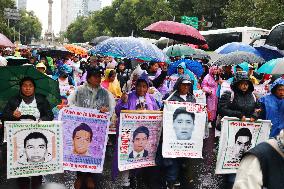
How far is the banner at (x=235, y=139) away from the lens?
19.5ft

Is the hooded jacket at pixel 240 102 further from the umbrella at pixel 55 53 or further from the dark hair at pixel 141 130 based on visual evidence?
the umbrella at pixel 55 53

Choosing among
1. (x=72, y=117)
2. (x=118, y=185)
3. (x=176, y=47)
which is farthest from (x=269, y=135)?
(x=176, y=47)

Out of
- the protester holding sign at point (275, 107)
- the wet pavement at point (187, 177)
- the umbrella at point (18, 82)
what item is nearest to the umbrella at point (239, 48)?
the wet pavement at point (187, 177)

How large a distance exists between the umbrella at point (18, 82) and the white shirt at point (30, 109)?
1.23 ft

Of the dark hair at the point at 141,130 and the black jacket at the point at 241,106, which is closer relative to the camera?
Answer: the dark hair at the point at 141,130

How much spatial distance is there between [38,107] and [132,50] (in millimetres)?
1527

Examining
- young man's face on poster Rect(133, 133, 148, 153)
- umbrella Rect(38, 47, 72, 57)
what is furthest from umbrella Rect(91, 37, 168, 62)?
umbrella Rect(38, 47, 72, 57)

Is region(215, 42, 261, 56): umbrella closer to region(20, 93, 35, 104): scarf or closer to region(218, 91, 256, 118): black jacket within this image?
region(218, 91, 256, 118): black jacket

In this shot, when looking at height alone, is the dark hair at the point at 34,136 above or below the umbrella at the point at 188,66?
below

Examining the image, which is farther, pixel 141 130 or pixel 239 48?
pixel 239 48

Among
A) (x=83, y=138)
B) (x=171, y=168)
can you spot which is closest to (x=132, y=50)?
Result: (x=83, y=138)

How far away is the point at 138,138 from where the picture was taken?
20.1 feet

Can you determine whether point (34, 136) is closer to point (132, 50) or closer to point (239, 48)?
point (132, 50)

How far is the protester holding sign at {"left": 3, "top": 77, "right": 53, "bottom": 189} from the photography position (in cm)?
545
